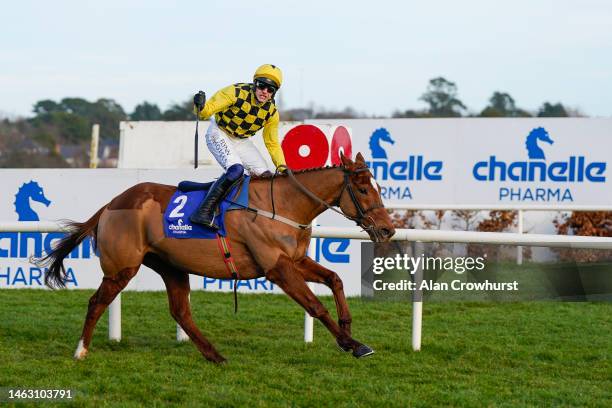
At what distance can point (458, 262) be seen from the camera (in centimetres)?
726

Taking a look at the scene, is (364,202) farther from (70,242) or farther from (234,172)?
(70,242)

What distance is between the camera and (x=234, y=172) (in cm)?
667

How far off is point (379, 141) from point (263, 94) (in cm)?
912

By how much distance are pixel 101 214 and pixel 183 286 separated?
782 millimetres

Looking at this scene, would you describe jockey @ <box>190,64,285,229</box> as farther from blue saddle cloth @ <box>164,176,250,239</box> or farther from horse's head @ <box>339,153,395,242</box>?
horse's head @ <box>339,153,395,242</box>

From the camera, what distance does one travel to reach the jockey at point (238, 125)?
6648mm

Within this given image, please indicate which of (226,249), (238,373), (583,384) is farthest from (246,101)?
(583,384)

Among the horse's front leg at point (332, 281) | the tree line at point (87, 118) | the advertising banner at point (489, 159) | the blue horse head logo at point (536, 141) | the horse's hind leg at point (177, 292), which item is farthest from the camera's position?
the tree line at point (87, 118)

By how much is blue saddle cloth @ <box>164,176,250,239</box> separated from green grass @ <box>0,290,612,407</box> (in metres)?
0.86

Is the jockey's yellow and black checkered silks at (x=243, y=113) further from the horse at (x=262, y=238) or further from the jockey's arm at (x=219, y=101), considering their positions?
the horse at (x=262, y=238)

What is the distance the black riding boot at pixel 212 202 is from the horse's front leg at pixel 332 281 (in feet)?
2.36

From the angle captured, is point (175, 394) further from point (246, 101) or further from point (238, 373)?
point (246, 101)

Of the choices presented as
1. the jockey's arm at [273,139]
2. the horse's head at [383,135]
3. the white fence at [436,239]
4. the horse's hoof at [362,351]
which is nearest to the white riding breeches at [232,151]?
the jockey's arm at [273,139]

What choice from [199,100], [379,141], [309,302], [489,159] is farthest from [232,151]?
[489,159]
